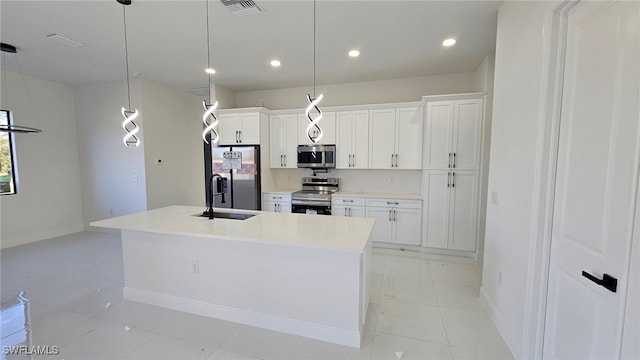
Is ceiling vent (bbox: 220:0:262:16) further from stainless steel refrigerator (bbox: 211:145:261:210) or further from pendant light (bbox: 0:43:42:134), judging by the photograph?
stainless steel refrigerator (bbox: 211:145:261:210)

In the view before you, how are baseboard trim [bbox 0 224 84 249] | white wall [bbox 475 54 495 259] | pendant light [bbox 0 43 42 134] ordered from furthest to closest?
baseboard trim [bbox 0 224 84 249] → white wall [bbox 475 54 495 259] → pendant light [bbox 0 43 42 134]

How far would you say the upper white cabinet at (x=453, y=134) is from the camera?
370 cm

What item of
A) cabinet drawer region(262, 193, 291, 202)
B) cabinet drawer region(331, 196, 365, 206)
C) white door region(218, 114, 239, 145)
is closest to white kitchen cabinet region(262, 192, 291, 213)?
cabinet drawer region(262, 193, 291, 202)

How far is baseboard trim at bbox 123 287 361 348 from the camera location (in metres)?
2.06

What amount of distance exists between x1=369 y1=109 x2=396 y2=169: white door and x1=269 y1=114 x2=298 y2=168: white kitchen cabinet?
1.41 m

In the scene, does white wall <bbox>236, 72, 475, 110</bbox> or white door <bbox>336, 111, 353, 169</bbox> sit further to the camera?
white door <bbox>336, 111, 353, 169</bbox>

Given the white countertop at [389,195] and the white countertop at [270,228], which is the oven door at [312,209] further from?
the white countertop at [270,228]

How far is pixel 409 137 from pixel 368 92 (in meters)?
1.19

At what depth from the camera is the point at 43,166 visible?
15.5ft

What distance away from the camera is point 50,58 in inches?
145

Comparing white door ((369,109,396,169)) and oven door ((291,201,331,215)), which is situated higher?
white door ((369,109,396,169))

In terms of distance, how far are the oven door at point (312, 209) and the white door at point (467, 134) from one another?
213 cm

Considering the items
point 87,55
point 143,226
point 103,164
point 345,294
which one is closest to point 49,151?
point 103,164

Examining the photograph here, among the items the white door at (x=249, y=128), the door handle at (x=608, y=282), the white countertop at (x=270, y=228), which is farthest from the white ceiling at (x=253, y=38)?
the door handle at (x=608, y=282)
